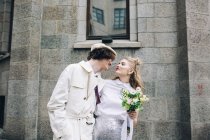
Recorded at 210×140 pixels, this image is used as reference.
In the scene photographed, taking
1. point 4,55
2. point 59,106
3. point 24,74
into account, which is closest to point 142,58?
point 24,74

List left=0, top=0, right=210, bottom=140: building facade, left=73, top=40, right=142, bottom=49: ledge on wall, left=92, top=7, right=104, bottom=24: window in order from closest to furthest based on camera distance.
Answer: left=0, top=0, right=210, bottom=140: building facade, left=73, top=40, right=142, bottom=49: ledge on wall, left=92, top=7, right=104, bottom=24: window

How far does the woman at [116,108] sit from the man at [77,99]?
0.51 ft

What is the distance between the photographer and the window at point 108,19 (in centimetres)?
788

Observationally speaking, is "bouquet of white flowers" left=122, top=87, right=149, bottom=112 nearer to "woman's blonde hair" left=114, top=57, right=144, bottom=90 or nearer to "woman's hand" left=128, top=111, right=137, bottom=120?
"woman's hand" left=128, top=111, right=137, bottom=120

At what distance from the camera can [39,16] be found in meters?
7.66

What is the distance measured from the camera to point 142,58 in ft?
24.4

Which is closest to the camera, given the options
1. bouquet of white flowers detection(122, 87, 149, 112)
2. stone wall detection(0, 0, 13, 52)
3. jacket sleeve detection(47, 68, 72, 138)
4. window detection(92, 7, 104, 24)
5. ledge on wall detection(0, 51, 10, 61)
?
jacket sleeve detection(47, 68, 72, 138)

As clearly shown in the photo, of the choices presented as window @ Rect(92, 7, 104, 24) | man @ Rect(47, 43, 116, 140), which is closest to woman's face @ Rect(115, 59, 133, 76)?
man @ Rect(47, 43, 116, 140)

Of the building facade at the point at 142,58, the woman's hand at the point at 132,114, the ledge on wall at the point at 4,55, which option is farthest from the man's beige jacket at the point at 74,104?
the ledge on wall at the point at 4,55

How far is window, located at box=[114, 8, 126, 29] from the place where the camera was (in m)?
7.91

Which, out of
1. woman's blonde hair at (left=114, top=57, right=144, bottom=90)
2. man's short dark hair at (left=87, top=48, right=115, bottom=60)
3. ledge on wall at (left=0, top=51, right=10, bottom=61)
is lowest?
woman's blonde hair at (left=114, top=57, right=144, bottom=90)

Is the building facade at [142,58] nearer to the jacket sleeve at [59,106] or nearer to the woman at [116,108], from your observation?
the woman at [116,108]

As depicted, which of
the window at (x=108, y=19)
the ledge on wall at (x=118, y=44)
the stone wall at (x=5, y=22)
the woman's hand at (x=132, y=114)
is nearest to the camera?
the woman's hand at (x=132, y=114)

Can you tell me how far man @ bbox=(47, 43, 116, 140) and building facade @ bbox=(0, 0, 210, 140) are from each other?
396 centimetres
